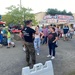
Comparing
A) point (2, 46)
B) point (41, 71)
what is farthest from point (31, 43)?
point (2, 46)

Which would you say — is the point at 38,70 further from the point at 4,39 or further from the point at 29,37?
the point at 4,39

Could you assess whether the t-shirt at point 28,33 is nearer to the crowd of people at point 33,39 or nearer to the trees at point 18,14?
the crowd of people at point 33,39

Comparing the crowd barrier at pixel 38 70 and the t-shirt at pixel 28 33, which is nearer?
the crowd barrier at pixel 38 70

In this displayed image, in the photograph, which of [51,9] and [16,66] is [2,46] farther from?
[51,9]

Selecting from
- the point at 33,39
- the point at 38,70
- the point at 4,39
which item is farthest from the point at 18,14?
the point at 38,70

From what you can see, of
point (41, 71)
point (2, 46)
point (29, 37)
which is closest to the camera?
point (41, 71)

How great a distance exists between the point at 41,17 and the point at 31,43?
4581 cm

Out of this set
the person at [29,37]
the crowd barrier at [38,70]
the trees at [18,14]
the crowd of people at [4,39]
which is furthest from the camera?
the trees at [18,14]

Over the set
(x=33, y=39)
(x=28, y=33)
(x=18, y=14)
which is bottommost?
(x=33, y=39)

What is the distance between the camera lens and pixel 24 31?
6516 mm

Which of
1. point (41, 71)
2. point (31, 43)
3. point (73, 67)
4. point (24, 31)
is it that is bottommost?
point (73, 67)

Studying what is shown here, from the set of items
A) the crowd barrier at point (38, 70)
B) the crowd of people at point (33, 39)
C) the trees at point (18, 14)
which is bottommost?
the crowd barrier at point (38, 70)

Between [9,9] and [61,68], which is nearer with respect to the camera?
[61,68]

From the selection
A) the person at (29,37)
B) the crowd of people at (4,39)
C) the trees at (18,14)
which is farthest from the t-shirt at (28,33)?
the trees at (18,14)
